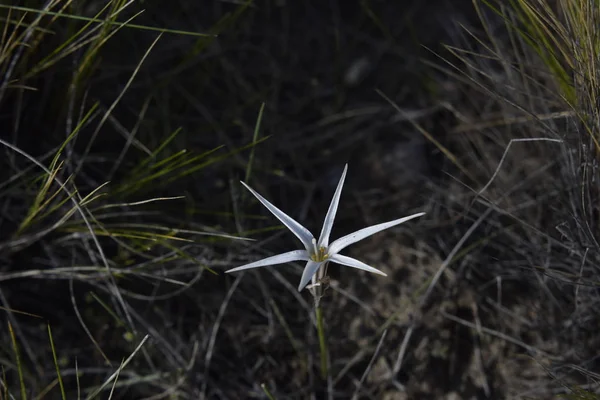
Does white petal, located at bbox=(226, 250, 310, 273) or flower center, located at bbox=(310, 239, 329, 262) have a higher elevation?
white petal, located at bbox=(226, 250, 310, 273)

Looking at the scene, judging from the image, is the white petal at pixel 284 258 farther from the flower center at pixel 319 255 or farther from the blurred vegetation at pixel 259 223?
the blurred vegetation at pixel 259 223

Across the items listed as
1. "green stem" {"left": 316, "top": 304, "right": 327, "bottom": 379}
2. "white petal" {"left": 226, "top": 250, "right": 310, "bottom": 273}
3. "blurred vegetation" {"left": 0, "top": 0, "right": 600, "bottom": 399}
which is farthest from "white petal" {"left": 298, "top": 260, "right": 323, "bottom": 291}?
"blurred vegetation" {"left": 0, "top": 0, "right": 600, "bottom": 399}

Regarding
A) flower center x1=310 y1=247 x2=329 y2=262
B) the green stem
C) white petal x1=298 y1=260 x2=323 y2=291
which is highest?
white petal x1=298 y1=260 x2=323 y2=291

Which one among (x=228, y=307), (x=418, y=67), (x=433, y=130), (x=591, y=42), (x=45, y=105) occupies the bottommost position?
(x=228, y=307)

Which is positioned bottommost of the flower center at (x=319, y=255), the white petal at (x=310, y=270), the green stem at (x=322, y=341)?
the green stem at (x=322, y=341)

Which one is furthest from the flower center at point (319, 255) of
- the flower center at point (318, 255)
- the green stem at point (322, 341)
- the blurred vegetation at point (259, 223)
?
the blurred vegetation at point (259, 223)

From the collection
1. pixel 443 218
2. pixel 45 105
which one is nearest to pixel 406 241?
pixel 443 218

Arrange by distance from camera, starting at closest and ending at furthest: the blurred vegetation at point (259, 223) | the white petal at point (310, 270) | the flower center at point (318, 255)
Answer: the white petal at point (310, 270) → the flower center at point (318, 255) → the blurred vegetation at point (259, 223)

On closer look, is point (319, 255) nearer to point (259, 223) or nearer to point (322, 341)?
point (322, 341)

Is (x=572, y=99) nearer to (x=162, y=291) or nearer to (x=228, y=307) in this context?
(x=228, y=307)

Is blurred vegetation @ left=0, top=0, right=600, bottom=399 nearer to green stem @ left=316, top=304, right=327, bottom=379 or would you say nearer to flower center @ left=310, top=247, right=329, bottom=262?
green stem @ left=316, top=304, right=327, bottom=379

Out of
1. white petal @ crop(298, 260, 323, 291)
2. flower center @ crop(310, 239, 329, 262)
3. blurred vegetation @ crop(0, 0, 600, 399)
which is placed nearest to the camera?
white petal @ crop(298, 260, 323, 291)
